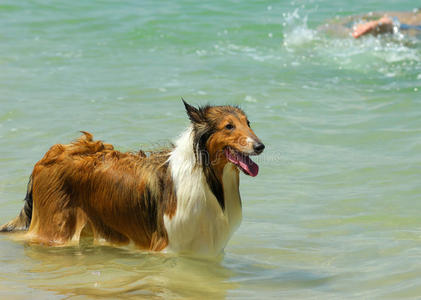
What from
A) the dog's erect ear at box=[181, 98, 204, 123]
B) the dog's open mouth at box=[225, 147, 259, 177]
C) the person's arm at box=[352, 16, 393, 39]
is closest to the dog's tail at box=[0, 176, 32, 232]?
the dog's erect ear at box=[181, 98, 204, 123]

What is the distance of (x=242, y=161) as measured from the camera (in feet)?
17.1

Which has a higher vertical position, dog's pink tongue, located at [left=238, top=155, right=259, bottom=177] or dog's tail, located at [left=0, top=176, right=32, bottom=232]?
dog's pink tongue, located at [left=238, top=155, right=259, bottom=177]

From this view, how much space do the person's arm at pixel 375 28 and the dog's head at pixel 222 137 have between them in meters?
12.0

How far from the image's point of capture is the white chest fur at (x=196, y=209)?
5.40 metres

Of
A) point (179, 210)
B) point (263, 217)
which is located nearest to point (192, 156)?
point (179, 210)

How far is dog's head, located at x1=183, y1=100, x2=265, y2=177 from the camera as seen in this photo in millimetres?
5203

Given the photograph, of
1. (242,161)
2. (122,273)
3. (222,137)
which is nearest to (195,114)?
(222,137)

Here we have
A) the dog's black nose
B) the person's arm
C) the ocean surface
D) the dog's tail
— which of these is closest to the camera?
the dog's black nose

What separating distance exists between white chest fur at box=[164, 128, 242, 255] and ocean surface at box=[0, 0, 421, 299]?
212 millimetres

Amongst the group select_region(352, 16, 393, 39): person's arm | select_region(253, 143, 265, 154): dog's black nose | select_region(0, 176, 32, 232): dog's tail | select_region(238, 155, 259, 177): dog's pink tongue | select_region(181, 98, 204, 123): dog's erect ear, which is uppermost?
select_region(352, 16, 393, 39): person's arm

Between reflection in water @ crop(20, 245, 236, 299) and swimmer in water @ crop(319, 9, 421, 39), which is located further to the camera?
swimmer in water @ crop(319, 9, 421, 39)

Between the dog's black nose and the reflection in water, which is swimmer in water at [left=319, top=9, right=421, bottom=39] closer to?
the reflection in water

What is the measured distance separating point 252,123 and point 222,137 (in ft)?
16.0

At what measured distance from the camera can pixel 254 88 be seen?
12219mm
